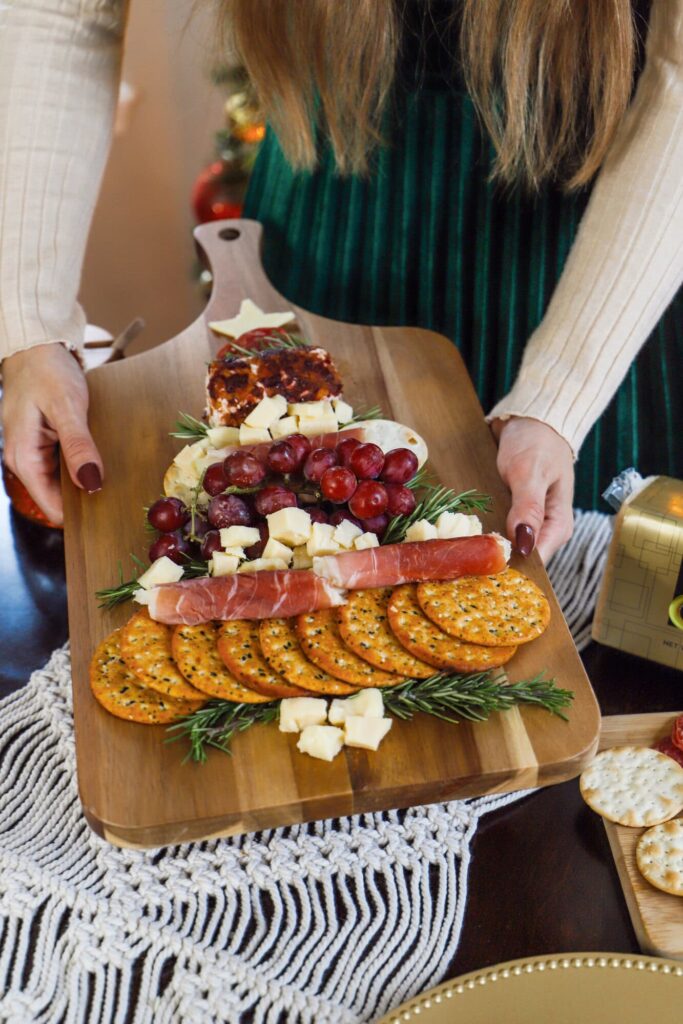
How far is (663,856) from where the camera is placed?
1.10 metres

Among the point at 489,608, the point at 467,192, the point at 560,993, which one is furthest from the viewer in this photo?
the point at 467,192

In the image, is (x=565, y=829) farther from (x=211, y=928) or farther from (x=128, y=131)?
(x=128, y=131)

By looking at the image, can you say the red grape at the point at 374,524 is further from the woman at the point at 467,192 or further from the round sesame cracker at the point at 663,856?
the round sesame cracker at the point at 663,856

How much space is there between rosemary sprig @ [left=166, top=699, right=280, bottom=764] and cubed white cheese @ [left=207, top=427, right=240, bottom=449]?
0.44m

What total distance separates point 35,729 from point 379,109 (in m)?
1.14

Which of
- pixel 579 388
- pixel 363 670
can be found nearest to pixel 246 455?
pixel 363 670

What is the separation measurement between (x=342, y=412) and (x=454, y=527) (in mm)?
310

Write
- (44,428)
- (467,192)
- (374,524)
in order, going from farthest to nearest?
(467,192) < (44,428) < (374,524)

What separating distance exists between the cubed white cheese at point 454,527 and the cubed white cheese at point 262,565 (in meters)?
0.20

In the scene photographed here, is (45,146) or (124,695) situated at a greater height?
(45,146)

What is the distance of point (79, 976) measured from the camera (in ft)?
3.44

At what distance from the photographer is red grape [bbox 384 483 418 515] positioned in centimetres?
134

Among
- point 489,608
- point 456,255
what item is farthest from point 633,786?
point 456,255

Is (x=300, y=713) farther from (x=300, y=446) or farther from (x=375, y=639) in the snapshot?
(x=300, y=446)
